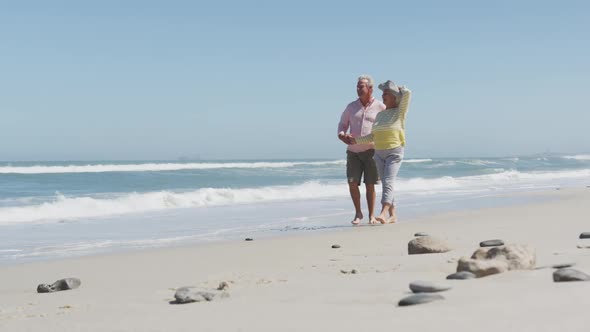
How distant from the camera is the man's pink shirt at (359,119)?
8.06m

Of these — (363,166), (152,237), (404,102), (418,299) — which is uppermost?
(404,102)

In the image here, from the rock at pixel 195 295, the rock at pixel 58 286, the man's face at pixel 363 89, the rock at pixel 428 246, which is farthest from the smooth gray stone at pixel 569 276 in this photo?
the man's face at pixel 363 89

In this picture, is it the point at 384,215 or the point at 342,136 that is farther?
the point at 342,136

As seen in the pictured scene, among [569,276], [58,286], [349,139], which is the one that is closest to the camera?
[569,276]

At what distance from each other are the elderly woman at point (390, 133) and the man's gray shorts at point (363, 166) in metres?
0.29

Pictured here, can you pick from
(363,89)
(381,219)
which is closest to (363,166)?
(381,219)

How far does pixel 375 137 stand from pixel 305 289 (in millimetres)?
4559

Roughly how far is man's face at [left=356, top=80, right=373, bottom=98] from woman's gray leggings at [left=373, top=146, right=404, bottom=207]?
0.69m

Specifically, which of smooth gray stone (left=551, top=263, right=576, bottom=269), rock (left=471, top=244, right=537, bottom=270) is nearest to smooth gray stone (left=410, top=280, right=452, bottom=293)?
rock (left=471, top=244, right=537, bottom=270)

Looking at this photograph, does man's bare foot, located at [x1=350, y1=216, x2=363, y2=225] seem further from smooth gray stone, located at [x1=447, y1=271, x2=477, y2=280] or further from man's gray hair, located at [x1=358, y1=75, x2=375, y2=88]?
smooth gray stone, located at [x1=447, y1=271, x2=477, y2=280]

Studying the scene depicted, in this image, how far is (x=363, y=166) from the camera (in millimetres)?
8352

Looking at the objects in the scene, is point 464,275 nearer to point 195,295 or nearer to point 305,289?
point 305,289

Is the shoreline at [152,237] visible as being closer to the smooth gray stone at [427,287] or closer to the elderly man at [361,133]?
the elderly man at [361,133]

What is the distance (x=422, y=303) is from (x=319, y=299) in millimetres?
587
